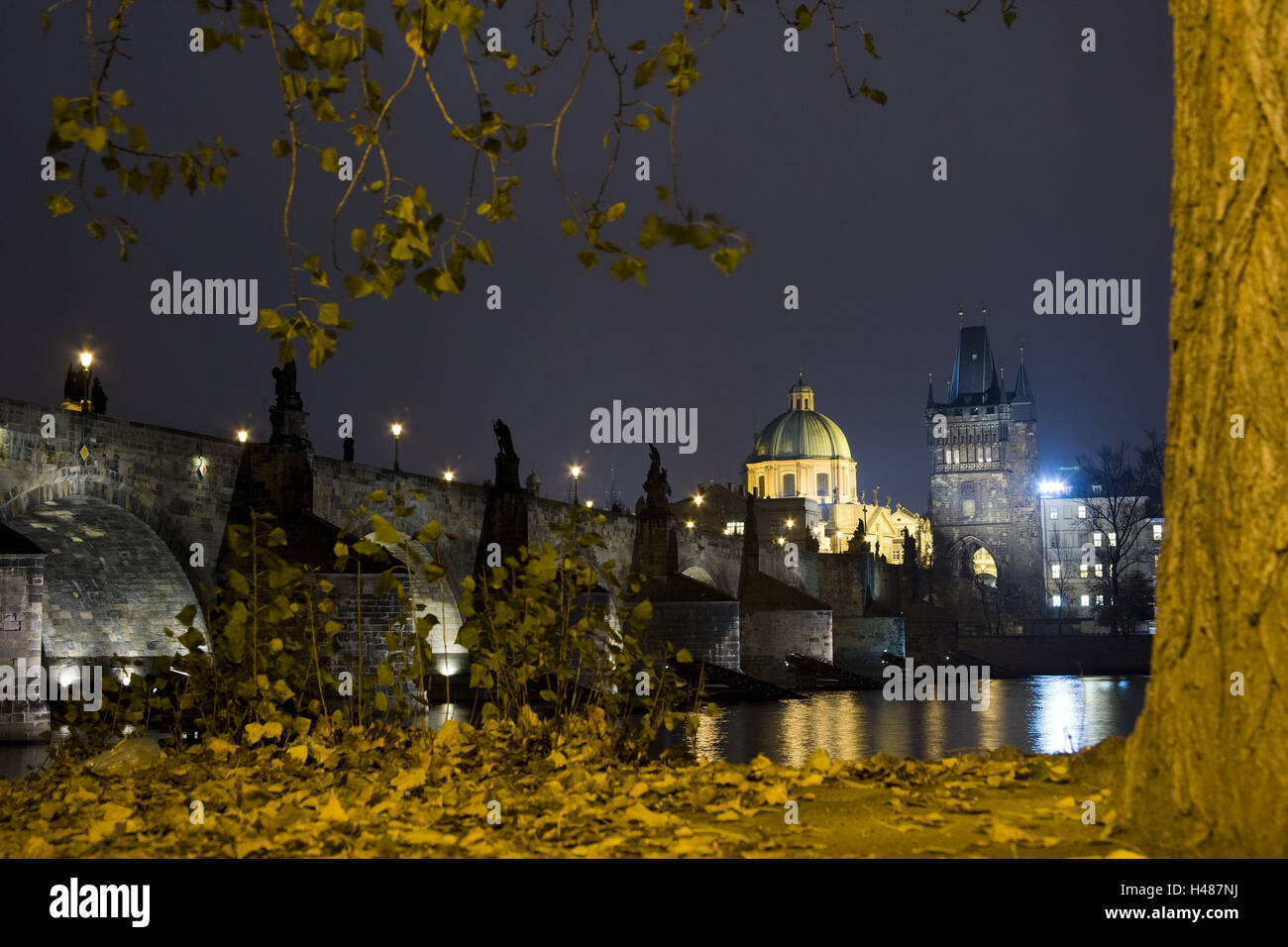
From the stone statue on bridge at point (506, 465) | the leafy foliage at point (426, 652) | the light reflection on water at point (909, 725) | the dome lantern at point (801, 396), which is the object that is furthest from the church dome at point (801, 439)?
the leafy foliage at point (426, 652)

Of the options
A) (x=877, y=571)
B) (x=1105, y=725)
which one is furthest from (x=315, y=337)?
(x=877, y=571)

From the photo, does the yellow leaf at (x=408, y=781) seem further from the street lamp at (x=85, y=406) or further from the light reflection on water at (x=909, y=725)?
the street lamp at (x=85, y=406)

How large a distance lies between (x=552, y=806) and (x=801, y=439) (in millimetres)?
133697

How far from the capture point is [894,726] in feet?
96.1

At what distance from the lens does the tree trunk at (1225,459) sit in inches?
154

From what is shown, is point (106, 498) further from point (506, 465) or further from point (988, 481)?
point (988, 481)

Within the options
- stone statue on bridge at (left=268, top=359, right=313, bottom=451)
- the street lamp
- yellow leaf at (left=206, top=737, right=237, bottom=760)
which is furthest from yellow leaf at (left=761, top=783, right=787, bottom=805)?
stone statue on bridge at (left=268, top=359, right=313, bottom=451)

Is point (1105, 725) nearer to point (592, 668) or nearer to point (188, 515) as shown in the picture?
point (188, 515)

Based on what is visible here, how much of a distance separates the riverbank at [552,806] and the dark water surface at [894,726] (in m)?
9.21

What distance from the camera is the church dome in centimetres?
13762

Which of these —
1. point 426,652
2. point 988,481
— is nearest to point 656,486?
point 426,652

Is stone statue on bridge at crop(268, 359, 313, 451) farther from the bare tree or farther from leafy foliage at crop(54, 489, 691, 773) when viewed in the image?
the bare tree

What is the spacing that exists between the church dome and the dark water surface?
303 ft

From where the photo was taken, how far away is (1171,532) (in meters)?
4.25
